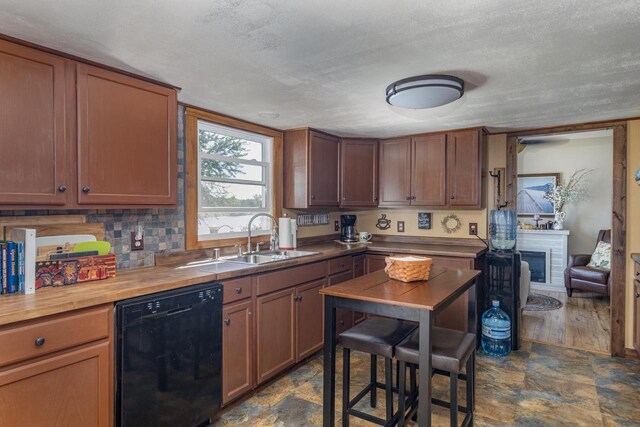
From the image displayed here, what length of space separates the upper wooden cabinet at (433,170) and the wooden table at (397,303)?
1.47 m

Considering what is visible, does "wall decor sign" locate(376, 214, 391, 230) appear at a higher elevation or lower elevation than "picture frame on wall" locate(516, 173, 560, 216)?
lower

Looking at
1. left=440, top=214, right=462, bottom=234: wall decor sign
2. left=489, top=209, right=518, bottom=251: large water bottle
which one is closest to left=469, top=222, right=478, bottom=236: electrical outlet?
left=440, top=214, right=462, bottom=234: wall decor sign

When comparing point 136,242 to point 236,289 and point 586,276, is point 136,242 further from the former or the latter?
point 586,276

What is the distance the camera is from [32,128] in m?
1.72

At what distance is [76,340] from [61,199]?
693mm

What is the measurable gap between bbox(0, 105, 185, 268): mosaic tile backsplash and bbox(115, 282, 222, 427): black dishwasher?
62cm

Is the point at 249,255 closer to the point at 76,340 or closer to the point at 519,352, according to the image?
the point at 76,340

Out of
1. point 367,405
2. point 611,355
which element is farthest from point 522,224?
point 367,405

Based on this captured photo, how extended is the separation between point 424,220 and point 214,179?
2.37 m

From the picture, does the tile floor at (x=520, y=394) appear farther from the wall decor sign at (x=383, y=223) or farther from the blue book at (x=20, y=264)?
the wall decor sign at (x=383, y=223)

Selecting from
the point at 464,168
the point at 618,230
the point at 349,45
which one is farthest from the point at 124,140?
the point at 618,230

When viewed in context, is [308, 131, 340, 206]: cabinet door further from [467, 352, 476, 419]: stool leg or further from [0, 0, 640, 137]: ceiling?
[467, 352, 476, 419]: stool leg

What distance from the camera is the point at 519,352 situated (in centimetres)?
330

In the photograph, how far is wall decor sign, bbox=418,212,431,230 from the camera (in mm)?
4164
